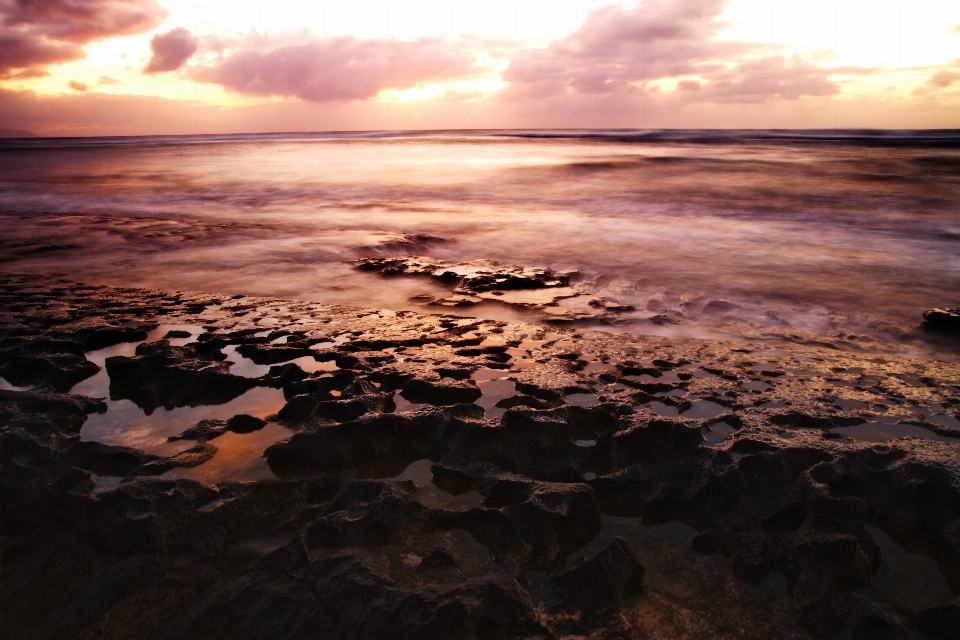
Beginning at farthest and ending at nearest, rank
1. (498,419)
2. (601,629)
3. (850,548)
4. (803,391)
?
1. (803,391)
2. (498,419)
3. (850,548)
4. (601,629)

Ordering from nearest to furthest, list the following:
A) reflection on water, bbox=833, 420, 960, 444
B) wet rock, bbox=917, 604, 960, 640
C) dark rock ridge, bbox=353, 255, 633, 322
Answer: wet rock, bbox=917, 604, 960, 640
reflection on water, bbox=833, 420, 960, 444
dark rock ridge, bbox=353, 255, 633, 322

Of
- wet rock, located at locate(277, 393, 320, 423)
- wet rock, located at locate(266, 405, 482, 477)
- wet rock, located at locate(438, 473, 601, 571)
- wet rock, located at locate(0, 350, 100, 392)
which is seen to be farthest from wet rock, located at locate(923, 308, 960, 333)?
wet rock, located at locate(0, 350, 100, 392)

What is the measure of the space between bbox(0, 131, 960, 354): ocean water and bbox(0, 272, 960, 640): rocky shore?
1.20 meters

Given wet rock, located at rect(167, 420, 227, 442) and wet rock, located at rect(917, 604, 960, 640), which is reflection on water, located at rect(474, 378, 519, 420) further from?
wet rock, located at rect(917, 604, 960, 640)

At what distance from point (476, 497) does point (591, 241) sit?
5387 mm

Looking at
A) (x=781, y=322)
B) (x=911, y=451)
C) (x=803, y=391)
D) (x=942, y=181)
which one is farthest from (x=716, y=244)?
(x=942, y=181)

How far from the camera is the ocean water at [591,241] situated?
4.10 meters

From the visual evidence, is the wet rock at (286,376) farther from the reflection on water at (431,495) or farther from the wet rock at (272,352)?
the reflection on water at (431,495)

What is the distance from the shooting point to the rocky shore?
1.37 meters

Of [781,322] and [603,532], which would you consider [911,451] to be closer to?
[603,532]

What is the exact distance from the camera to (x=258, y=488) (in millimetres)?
1794

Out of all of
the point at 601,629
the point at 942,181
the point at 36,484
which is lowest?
the point at 601,629

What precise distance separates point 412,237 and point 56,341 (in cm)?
432

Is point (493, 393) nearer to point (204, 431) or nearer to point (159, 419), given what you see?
point (204, 431)
